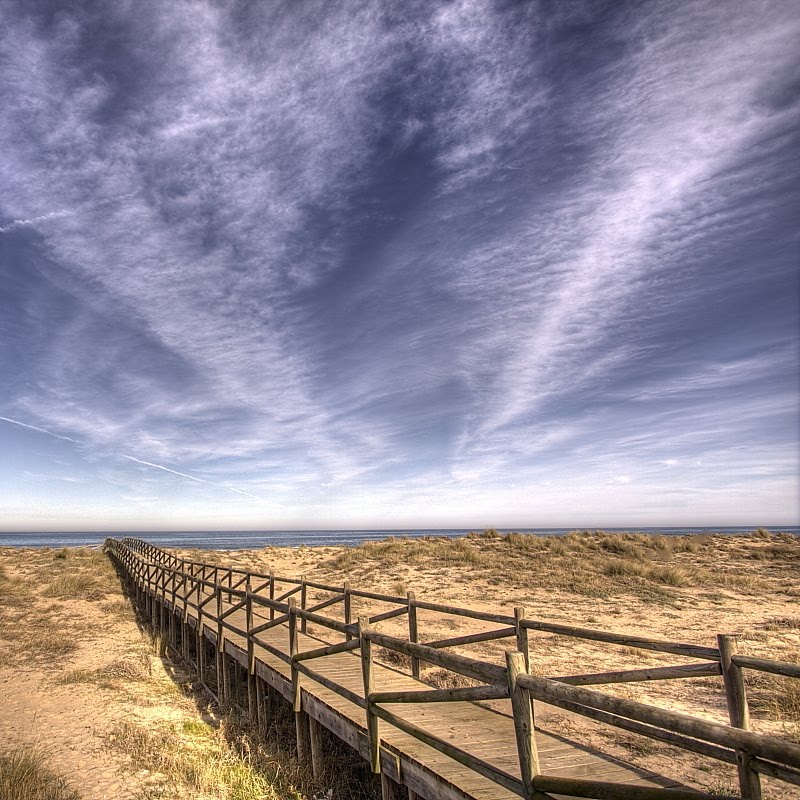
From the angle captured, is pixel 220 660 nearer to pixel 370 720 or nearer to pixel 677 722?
pixel 370 720

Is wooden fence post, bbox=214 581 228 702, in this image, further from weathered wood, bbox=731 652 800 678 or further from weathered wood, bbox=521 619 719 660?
weathered wood, bbox=731 652 800 678

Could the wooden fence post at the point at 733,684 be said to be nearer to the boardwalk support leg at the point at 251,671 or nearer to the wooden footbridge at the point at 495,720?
the wooden footbridge at the point at 495,720

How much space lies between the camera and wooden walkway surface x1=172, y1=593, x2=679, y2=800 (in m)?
4.80

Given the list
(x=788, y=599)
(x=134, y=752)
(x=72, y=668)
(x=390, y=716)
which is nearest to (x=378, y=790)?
(x=390, y=716)

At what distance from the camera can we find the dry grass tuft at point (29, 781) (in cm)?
634

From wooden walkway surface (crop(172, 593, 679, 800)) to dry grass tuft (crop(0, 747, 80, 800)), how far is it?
2.74m

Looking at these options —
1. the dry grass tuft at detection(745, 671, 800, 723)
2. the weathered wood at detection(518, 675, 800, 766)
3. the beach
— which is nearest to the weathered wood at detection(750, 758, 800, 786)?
the weathered wood at detection(518, 675, 800, 766)

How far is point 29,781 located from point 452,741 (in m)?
5.09

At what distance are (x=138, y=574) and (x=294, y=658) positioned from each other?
17.5 meters

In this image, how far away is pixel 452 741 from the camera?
18.1 ft

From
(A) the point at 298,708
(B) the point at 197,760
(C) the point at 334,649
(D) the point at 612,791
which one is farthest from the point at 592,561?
(D) the point at 612,791

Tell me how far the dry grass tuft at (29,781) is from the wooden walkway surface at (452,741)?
2.74 meters

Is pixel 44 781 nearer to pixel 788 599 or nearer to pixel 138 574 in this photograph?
pixel 138 574

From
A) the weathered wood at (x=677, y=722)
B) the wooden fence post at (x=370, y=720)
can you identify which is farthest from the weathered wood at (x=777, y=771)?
the wooden fence post at (x=370, y=720)
